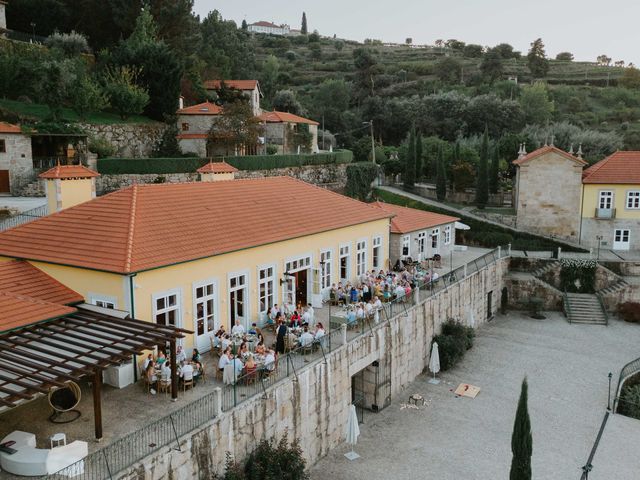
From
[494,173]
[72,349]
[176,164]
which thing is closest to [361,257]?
[72,349]

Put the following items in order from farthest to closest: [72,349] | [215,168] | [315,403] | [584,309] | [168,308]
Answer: [584,309]
[215,168]
[315,403]
[168,308]
[72,349]

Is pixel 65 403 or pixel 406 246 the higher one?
pixel 406 246

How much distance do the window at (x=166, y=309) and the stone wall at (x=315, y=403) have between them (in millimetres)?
3886

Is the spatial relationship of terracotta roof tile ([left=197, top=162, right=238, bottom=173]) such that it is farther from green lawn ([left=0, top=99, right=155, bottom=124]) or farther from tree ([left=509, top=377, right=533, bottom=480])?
tree ([left=509, top=377, right=533, bottom=480])

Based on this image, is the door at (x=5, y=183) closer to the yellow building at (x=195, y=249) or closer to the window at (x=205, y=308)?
the yellow building at (x=195, y=249)

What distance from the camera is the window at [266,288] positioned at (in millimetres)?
20636

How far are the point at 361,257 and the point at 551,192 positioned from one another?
1913 centimetres

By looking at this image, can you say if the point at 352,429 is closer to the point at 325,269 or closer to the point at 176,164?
the point at 325,269

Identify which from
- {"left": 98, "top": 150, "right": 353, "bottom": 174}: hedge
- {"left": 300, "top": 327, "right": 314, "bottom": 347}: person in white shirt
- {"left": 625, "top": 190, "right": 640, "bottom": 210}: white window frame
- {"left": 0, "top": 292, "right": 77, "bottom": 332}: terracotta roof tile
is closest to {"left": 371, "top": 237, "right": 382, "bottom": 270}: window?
{"left": 300, "top": 327, "right": 314, "bottom": 347}: person in white shirt

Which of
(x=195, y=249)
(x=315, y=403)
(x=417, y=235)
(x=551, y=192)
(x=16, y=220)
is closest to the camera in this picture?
(x=315, y=403)

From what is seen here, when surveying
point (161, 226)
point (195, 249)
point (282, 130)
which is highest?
point (282, 130)

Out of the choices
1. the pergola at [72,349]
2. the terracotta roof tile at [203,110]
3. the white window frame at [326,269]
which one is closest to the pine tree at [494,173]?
the terracotta roof tile at [203,110]

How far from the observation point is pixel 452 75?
342 ft

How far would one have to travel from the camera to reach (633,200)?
3828 centimetres
